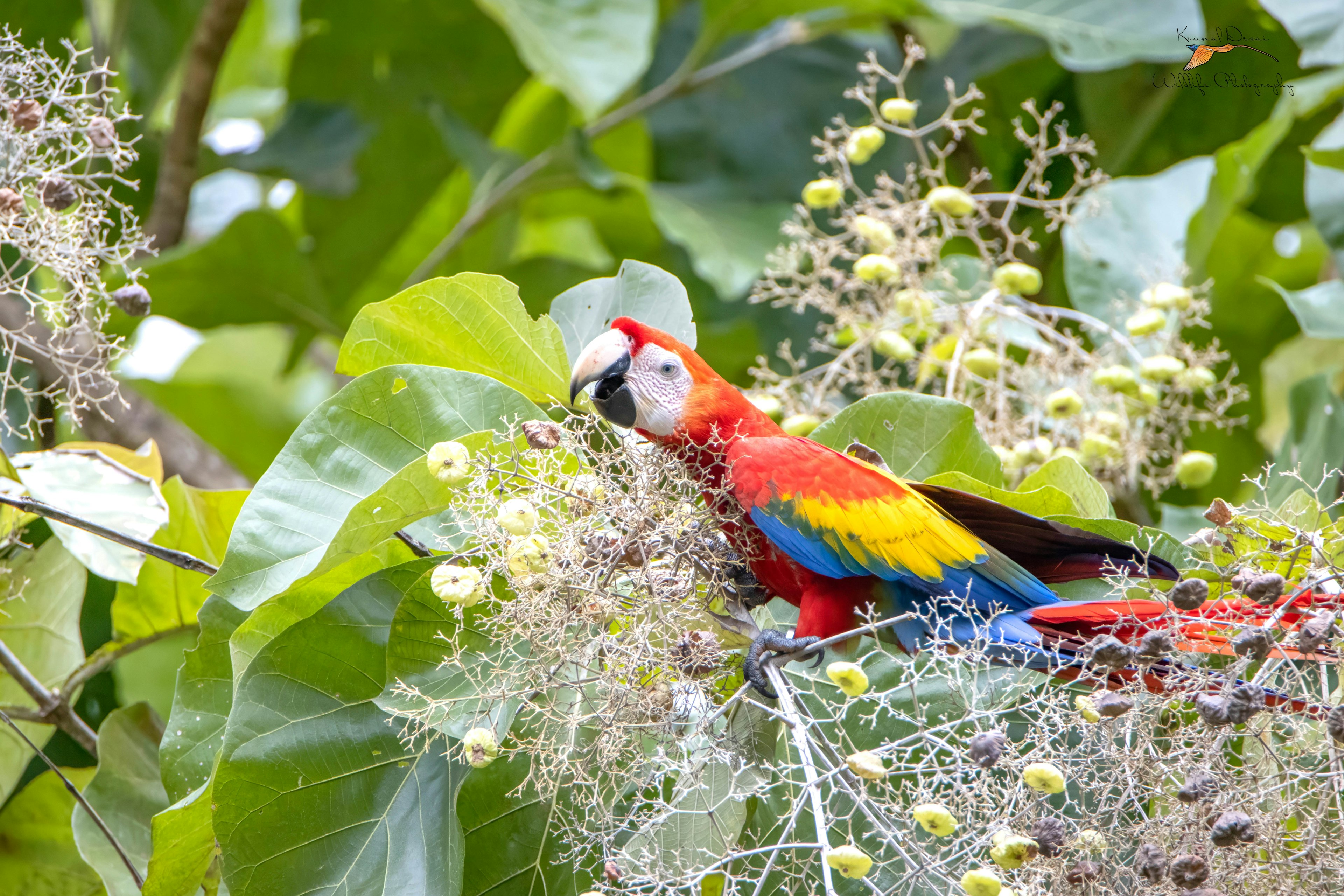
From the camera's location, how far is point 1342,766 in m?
0.97

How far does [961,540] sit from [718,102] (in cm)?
201

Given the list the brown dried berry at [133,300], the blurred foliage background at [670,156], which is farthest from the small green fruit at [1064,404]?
the brown dried berry at [133,300]

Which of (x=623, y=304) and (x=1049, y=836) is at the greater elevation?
(x=623, y=304)

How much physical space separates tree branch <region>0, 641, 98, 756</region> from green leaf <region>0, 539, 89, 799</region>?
0.02m

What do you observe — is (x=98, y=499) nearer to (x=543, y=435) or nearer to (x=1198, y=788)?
(x=543, y=435)

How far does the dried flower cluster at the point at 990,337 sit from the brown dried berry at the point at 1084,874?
2.35 ft

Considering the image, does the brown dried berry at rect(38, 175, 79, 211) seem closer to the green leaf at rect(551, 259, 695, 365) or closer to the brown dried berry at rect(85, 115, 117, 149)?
the brown dried berry at rect(85, 115, 117, 149)

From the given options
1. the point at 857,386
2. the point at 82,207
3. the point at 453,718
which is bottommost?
the point at 857,386

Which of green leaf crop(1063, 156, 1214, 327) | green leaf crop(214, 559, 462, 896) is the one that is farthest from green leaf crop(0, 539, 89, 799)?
green leaf crop(1063, 156, 1214, 327)

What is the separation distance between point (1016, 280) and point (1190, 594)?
899mm

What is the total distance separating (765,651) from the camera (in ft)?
3.55

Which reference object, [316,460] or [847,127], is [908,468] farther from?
[316,460]

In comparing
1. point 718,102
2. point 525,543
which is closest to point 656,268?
point 525,543

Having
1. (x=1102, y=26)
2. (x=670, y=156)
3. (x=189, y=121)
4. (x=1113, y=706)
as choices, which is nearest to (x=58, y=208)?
(x=1113, y=706)
